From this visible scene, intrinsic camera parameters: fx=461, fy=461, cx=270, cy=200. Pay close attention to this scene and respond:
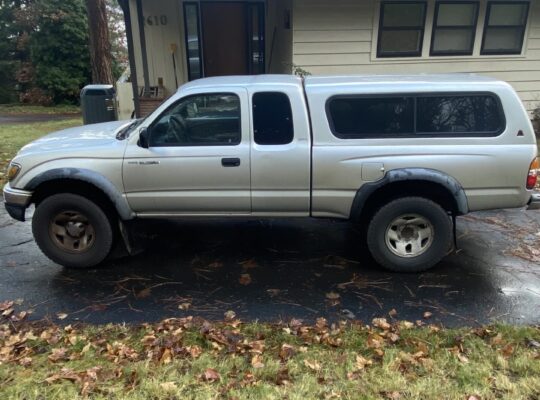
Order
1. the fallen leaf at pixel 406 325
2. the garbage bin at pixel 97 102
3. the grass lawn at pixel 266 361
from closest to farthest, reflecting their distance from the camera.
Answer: the grass lawn at pixel 266 361 < the fallen leaf at pixel 406 325 < the garbage bin at pixel 97 102

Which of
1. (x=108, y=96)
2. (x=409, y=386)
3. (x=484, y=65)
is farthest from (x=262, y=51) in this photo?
(x=409, y=386)

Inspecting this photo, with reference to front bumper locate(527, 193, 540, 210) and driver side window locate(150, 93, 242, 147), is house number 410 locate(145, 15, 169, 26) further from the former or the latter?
front bumper locate(527, 193, 540, 210)

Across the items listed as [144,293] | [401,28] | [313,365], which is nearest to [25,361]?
[144,293]

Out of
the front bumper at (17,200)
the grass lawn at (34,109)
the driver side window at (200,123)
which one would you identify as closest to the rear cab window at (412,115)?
the driver side window at (200,123)

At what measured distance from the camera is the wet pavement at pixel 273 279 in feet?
12.7

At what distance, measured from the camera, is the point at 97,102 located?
934cm

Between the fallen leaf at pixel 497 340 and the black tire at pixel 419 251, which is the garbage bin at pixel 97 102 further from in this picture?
the fallen leaf at pixel 497 340

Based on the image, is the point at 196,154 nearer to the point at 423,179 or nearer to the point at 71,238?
the point at 71,238

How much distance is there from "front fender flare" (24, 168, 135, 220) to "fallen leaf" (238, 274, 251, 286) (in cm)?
136

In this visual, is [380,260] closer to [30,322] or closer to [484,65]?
[30,322]

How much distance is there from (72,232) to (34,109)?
56.3ft

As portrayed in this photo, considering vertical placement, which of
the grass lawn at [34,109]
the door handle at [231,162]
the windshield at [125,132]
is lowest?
the grass lawn at [34,109]

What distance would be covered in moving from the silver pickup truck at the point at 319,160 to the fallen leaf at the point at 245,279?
660 mm

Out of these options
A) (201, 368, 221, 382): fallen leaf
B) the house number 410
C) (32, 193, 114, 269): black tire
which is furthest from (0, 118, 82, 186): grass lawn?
(201, 368, 221, 382): fallen leaf
